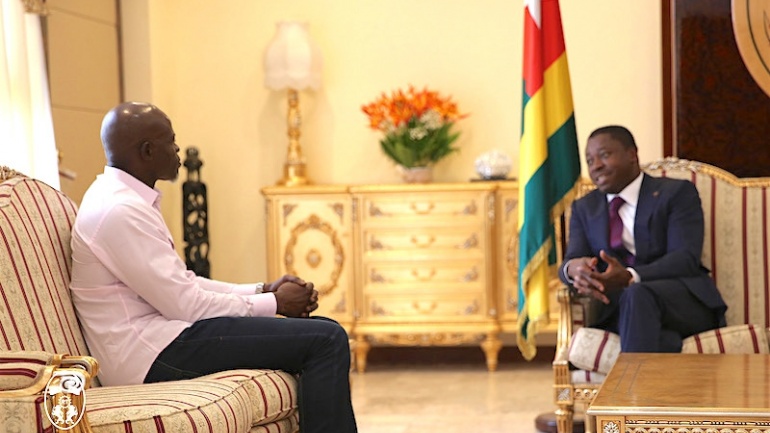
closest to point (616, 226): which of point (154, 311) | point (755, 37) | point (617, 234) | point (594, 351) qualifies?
point (617, 234)

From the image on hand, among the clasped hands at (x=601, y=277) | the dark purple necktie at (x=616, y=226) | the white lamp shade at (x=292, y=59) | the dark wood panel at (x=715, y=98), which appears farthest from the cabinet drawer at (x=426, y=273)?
the clasped hands at (x=601, y=277)

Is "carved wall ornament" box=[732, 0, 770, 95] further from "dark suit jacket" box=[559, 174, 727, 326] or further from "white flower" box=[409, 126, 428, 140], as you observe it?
"white flower" box=[409, 126, 428, 140]

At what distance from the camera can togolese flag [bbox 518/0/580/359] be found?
4836mm

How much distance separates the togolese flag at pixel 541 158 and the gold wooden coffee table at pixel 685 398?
4.62ft

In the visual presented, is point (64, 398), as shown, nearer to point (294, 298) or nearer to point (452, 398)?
point (294, 298)

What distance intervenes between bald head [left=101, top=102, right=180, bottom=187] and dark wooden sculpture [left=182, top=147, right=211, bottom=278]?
3.35 meters

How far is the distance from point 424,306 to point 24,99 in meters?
2.56

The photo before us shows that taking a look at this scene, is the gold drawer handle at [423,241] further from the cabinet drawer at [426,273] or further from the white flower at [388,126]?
the white flower at [388,126]

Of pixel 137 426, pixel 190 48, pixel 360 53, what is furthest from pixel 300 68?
pixel 137 426

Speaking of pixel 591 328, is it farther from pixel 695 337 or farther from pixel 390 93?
pixel 390 93

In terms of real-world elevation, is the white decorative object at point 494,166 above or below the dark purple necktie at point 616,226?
above

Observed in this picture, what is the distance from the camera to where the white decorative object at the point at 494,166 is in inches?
255

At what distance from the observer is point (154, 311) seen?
3.31 metres

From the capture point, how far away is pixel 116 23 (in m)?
7.00
